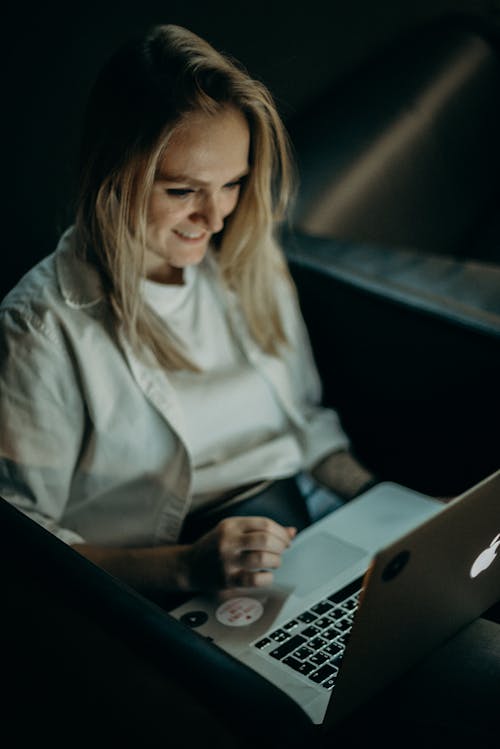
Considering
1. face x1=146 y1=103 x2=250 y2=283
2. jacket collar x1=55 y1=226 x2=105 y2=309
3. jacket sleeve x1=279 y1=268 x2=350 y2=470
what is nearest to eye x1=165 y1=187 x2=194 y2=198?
face x1=146 y1=103 x2=250 y2=283

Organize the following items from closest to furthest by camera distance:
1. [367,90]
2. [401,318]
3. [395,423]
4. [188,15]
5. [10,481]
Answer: [10,481]
[188,15]
[401,318]
[395,423]
[367,90]

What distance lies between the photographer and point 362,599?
64 centimetres

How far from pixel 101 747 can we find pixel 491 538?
1.40 ft

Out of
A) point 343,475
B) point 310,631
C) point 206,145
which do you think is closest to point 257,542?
point 310,631

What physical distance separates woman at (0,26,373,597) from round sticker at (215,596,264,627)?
0.11ft

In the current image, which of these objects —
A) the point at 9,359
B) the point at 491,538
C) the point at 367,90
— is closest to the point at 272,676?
the point at 491,538

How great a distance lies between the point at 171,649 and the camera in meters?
0.67

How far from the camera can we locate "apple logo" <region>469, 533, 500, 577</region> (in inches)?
32.3

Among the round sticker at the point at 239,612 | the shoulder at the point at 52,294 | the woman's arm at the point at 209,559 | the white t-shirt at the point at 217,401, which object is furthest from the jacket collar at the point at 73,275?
the round sticker at the point at 239,612

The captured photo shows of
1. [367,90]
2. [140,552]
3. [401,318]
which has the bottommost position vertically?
[140,552]

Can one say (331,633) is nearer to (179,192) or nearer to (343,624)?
(343,624)

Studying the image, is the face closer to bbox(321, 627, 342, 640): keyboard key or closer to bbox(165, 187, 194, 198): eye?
bbox(165, 187, 194, 198): eye

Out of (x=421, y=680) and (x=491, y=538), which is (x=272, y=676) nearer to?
(x=421, y=680)

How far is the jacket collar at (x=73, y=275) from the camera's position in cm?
94
